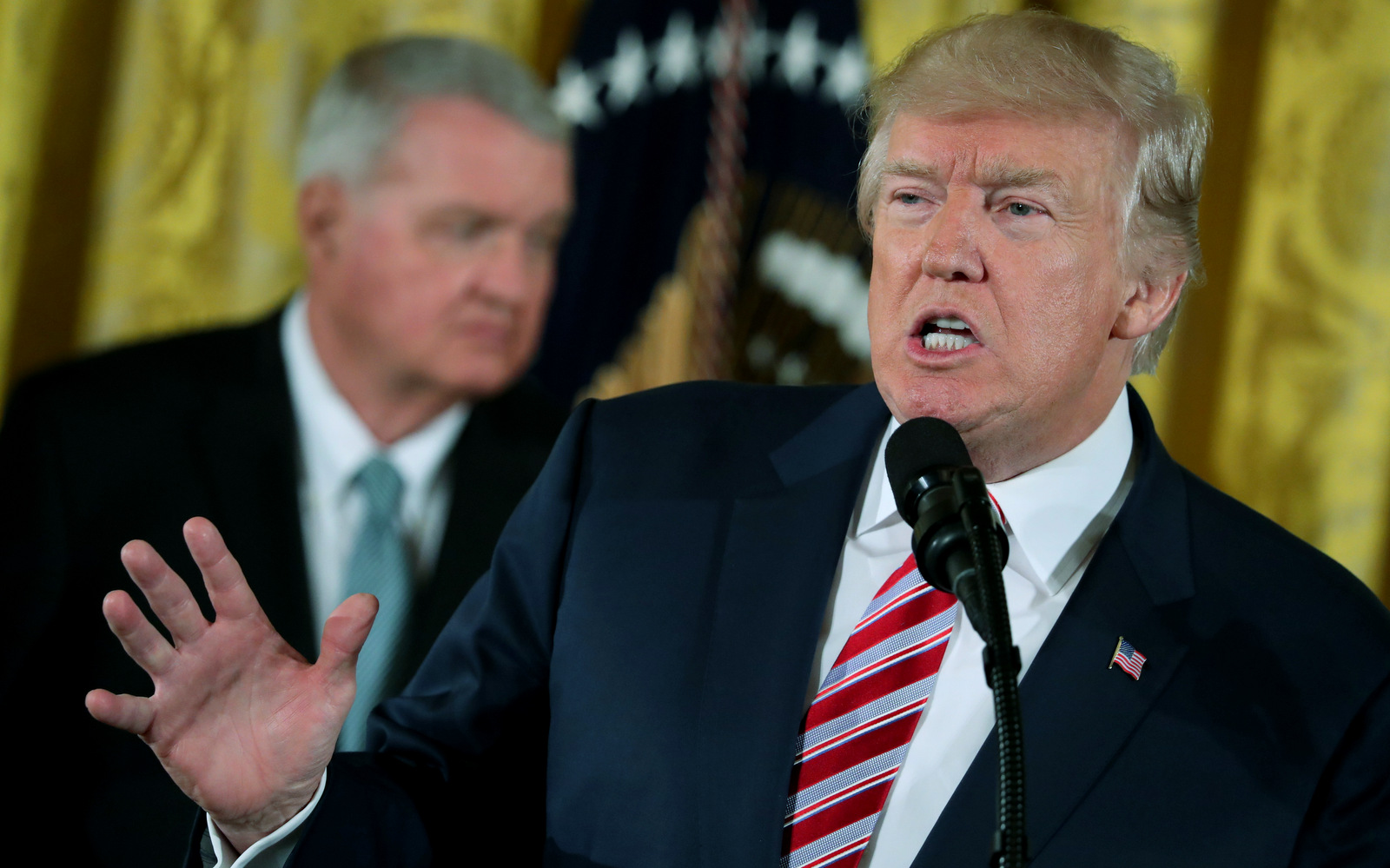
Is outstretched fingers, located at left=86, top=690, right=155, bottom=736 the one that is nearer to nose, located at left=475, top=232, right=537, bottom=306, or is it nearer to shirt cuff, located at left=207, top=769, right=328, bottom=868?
shirt cuff, located at left=207, top=769, right=328, bottom=868

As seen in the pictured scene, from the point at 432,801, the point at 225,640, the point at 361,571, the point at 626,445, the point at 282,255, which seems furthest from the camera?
the point at 282,255

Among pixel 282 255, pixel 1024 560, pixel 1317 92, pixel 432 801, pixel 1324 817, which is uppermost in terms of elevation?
pixel 1317 92

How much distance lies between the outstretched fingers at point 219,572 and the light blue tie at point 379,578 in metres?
1.03

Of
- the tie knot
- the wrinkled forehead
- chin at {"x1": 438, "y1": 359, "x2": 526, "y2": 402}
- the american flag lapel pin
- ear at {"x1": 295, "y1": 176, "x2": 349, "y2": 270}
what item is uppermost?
the wrinkled forehead

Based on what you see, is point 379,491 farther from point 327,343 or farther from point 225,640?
point 225,640

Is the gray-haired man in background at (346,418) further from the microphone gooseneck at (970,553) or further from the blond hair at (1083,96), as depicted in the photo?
the microphone gooseneck at (970,553)

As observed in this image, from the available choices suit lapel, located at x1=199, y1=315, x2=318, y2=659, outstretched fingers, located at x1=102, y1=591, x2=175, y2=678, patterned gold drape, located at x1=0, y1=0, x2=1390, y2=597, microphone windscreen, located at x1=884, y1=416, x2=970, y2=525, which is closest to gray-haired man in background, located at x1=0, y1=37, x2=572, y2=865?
suit lapel, located at x1=199, y1=315, x2=318, y2=659

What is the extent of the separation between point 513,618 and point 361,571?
Answer: 0.92m

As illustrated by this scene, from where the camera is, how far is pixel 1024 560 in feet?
4.72

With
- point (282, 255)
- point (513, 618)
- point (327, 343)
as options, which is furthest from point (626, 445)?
point (282, 255)

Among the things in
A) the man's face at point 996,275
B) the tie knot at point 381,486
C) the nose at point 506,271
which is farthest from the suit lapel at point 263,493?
the man's face at point 996,275

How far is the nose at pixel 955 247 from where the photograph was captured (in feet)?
4.58

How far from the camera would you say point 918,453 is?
109cm

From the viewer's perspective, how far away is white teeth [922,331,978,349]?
55.0 inches
